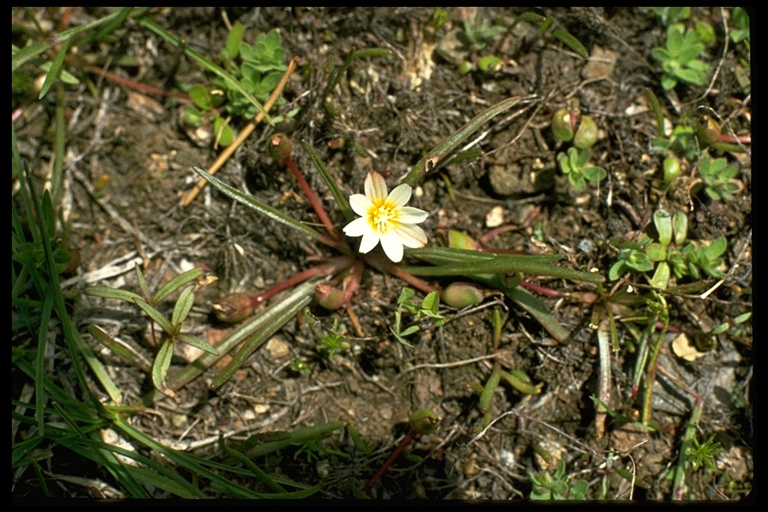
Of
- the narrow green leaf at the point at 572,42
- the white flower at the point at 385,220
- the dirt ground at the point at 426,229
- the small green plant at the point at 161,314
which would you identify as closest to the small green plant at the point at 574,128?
the dirt ground at the point at 426,229

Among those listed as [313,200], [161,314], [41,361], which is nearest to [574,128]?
[313,200]

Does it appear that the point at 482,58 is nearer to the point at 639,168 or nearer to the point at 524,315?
the point at 639,168

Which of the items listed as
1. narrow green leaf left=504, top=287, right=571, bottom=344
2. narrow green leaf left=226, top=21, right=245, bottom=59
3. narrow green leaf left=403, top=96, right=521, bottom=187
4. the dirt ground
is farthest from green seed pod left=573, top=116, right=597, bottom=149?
narrow green leaf left=226, top=21, right=245, bottom=59

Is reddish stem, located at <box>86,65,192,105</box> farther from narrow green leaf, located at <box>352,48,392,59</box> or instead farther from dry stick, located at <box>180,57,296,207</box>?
narrow green leaf, located at <box>352,48,392,59</box>

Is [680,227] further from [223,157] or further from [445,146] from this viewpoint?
[223,157]

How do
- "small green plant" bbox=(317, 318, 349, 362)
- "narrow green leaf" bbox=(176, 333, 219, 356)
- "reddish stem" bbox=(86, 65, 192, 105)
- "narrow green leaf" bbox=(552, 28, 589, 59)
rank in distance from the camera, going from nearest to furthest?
1. "narrow green leaf" bbox=(176, 333, 219, 356)
2. "narrow green leaf" bbox=(552, 28, 589, 59)
3. "small green plant" bbox=(317, 318, 349, 362)
4. "reddish stem" bbox=(86, 65, 192, 105)
